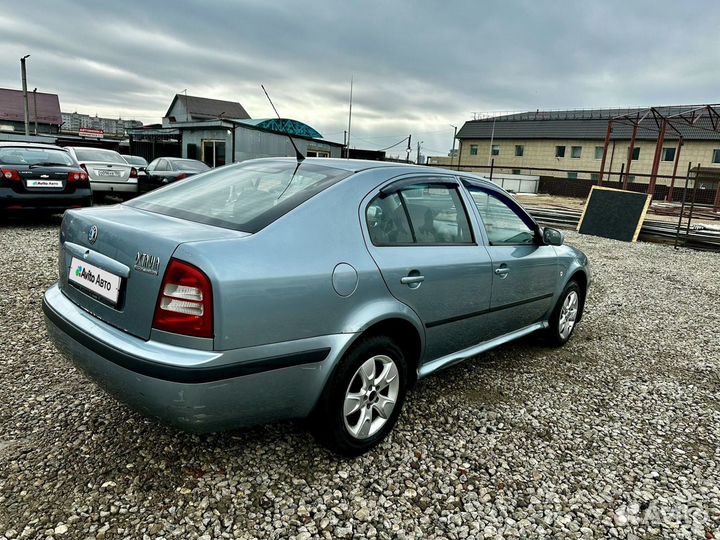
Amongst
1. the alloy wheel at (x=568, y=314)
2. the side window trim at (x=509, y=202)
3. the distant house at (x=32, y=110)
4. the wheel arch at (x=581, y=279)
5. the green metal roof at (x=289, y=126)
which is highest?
the distant house at (x=32, y=110)

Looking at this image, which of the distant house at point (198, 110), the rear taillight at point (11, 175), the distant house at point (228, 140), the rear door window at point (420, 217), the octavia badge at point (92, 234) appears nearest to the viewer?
the octavia badge at point (92, 234)

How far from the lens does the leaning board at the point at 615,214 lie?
37.9 ft

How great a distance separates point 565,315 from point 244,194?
3041 millimetres

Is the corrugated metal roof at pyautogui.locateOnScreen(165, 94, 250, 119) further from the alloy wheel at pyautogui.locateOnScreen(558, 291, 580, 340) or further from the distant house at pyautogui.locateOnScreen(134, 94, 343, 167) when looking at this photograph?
the alloy wheel at pyautogui.locateOnScreen(558, 291, 580, 340)

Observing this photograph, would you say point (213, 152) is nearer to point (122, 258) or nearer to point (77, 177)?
point (77, 177)

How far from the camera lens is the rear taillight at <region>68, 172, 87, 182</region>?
7.76m

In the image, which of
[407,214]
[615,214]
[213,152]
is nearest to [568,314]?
[407,214]

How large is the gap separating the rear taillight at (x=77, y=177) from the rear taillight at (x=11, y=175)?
68 centimetres

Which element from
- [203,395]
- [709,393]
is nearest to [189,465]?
[203,395]

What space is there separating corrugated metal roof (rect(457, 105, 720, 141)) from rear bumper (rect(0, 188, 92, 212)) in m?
39.2

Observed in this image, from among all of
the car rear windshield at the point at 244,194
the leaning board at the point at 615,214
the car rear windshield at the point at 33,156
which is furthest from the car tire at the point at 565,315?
the leaning board at the point at 615,214

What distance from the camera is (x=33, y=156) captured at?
7.86 m

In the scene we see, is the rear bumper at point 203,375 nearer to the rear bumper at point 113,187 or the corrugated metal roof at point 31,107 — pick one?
the rear bumper at point 113,187

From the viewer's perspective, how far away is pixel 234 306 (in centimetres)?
184
